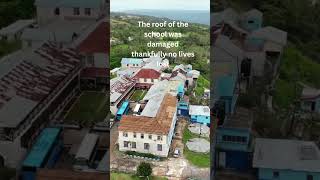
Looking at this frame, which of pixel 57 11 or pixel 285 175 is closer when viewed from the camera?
pixel 285 175

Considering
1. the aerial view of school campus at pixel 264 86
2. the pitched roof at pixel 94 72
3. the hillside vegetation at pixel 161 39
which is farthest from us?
the pitched roof at pixel 94 72

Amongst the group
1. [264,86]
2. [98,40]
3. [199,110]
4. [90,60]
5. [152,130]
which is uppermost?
[98,40]

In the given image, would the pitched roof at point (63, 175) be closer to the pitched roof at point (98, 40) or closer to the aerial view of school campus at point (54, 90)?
the aerial view of school campus at point (54, 90)

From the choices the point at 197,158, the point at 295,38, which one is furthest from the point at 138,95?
the point at 295,38

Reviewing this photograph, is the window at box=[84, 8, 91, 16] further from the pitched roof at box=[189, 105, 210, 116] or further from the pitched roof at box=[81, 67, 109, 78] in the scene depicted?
the pitched roof at box=[189, 105, 210, 116]

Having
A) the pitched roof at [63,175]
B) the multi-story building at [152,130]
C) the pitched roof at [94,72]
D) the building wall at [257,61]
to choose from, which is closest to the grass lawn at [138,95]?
the multi-story building at [152,130]

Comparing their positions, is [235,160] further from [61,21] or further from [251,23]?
[61,21]

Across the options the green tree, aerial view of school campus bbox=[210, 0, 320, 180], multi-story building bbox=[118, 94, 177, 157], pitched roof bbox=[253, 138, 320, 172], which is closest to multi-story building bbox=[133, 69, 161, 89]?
multi-story building bbox=[118, 94, 177, 157]
